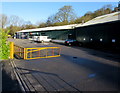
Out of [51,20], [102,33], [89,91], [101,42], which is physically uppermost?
[51,20]

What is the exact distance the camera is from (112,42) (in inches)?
650

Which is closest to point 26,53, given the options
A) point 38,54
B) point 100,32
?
point 38,54

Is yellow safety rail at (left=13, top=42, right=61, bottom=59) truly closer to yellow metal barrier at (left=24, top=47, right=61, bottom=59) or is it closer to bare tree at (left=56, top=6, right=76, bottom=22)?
yellow metal barrier at (left=24, top=47, right=61, bottom=59)

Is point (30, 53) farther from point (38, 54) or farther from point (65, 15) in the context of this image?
point (65, 15)

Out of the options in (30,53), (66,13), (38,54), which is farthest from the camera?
(66,13)

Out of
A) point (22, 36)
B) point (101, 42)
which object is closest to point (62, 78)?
point (101, 42)

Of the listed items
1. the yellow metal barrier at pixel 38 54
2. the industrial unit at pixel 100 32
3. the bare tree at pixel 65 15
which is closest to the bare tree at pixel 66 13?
the bare tree at pixel 65 15

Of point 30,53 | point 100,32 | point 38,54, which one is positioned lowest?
point 38,54

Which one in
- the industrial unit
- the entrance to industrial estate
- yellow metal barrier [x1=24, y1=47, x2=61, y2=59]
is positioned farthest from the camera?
the industrial unit

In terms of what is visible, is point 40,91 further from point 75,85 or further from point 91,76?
point 91,76

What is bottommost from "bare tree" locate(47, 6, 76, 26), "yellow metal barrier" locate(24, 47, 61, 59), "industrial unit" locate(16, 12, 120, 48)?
"yellow metal barrier" locate(24, 47, 61, 59)

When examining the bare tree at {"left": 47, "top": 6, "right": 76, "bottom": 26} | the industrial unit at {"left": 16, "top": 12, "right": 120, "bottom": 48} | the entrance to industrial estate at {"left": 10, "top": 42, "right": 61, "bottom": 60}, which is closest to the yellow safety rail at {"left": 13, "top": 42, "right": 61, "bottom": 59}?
the entrance to industrial estate at {"left": 10, "top": 42, "right": 61, "bottom": 60}

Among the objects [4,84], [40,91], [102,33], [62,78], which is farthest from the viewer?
[102,33]

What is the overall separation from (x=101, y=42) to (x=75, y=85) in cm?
1558
